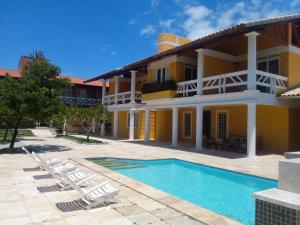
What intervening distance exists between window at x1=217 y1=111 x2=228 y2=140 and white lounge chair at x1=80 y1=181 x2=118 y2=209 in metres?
14.9

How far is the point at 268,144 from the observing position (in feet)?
58.0

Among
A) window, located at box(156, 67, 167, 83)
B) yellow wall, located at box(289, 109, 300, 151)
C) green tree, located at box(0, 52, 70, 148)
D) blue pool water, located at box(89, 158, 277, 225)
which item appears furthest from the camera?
window, located at box(156, 67, 167, 83)

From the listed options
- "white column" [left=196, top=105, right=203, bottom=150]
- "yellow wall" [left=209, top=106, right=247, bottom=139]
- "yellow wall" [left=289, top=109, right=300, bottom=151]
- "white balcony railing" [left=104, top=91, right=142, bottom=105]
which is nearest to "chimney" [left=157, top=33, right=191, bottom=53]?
"white balcony railing" [left=104, top=91, right=142, bottom=105]

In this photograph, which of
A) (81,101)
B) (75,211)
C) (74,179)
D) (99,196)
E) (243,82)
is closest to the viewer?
(75,211)

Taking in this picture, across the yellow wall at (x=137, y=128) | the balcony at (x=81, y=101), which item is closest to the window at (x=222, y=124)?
the yellow wall at (x=137, y=128)

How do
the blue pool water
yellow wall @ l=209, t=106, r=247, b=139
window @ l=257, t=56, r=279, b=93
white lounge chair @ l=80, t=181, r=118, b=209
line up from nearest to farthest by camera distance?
white lounge chair @ l=80, t=181, r=118, b=209 → the blue pool water → window @ l=257, t=56, r=279, b=93 → yellow wall @ l=209, t=106, r=247, b=139

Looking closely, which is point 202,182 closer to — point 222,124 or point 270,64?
point 270,64

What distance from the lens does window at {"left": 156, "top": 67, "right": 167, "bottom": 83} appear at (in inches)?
883

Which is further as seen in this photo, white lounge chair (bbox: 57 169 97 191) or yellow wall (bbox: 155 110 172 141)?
yellow wall (bbox: 155 110 172 141)

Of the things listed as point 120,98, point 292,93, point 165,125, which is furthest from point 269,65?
point 120,98

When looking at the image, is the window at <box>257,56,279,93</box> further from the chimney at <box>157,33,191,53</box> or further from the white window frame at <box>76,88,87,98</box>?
the white window frame at <box>76,88,87,98</box>

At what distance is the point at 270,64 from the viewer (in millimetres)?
17609

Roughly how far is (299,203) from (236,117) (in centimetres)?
1590

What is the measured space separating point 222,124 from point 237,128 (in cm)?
134
